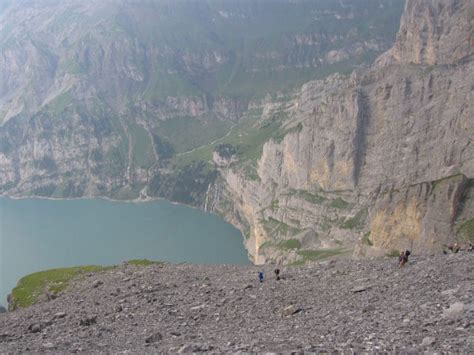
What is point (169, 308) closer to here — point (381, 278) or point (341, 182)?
point (381, 278)

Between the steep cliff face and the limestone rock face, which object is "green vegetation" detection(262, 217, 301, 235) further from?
the limestone rock face

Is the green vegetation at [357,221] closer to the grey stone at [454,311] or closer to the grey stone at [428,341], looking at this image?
the grey stone at [454,311]

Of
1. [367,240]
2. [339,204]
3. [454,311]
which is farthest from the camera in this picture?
[339,204]

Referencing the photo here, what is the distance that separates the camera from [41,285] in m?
59.0

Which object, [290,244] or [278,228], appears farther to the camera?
[278,228]

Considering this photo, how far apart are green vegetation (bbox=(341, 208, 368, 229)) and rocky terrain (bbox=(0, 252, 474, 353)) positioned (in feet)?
306

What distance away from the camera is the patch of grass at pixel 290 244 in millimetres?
154875

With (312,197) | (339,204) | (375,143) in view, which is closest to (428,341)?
(339,204)

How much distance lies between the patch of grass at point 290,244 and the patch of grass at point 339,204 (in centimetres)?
1438

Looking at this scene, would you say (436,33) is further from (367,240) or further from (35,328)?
(35,328)

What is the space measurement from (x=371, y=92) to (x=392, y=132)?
15.2 metres

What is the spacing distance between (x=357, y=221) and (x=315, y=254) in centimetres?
1531

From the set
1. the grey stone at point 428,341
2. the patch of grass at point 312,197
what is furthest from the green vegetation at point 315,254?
the grey stone at point 428,341

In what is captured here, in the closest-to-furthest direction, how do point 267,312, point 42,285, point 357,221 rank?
point 267,312 → point 42,285 → point 357,221
